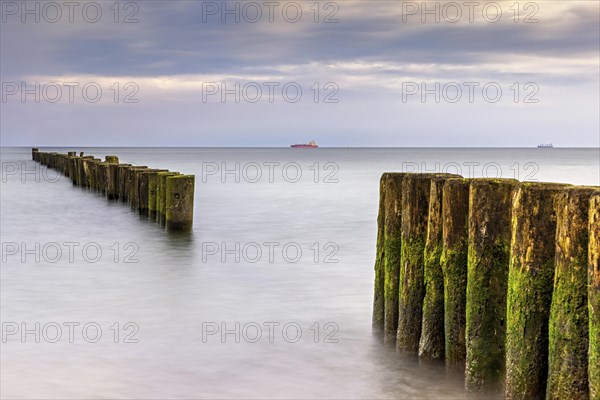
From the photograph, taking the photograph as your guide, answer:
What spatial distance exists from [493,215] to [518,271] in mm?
566

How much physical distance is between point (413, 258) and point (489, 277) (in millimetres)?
1083

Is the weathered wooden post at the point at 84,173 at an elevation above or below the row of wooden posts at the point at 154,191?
above

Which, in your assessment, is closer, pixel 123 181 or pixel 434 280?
pixel 434 280

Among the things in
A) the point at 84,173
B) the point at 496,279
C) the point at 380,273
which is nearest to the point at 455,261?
the point at 496,279

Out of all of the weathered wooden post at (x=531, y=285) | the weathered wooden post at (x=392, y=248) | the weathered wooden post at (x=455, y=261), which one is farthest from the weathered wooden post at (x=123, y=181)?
the weathered wooden post at (x=531, y=285)

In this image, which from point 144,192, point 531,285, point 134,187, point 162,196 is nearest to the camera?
point 531,285

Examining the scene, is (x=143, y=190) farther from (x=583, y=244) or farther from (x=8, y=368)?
(x=583, y=244)

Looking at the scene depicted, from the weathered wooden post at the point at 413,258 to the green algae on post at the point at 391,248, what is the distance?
0.88ft

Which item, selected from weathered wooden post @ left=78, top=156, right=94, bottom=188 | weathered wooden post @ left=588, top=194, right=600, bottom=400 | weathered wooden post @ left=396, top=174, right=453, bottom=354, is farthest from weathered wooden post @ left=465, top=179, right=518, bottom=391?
A: weathered wooden post @ left=78, top=156, right=94, bottom=188

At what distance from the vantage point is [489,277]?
5.49 meters

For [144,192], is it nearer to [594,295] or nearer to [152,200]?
[152,200]

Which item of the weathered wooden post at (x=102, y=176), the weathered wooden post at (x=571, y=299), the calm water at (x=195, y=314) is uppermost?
the weathered wooden post at (x=102, y=176)

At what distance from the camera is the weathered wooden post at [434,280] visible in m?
6.10

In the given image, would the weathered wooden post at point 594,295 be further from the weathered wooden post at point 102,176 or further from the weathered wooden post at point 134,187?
the weathered wooden post at point 102,176
